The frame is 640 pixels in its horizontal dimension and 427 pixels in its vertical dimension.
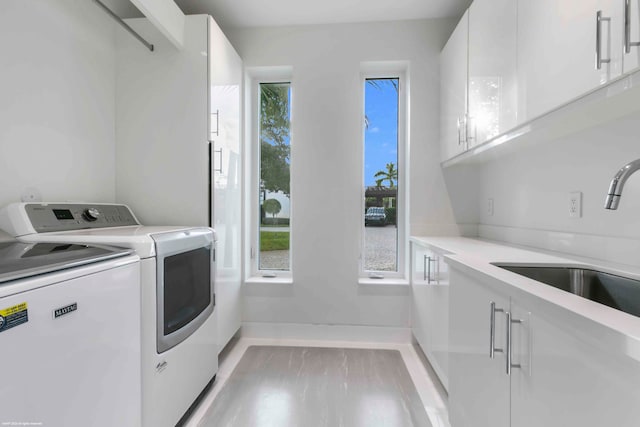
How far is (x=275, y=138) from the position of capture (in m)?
2.71

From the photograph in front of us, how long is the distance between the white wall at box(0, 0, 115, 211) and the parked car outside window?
6.13 feet

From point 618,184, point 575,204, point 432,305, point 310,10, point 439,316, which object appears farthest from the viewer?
point 310,10

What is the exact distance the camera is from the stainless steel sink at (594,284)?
100 cm

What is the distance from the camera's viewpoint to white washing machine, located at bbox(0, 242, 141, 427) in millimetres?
715

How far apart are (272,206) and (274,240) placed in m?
0.30

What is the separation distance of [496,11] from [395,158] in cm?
127

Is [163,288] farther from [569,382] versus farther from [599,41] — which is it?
[599,41]

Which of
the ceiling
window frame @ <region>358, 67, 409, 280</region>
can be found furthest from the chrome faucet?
the ceiling

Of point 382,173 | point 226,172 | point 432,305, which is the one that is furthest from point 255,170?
point 432,305

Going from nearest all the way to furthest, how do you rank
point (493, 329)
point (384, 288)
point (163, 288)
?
point (493, 329), point (163, 288), point (384, 288)

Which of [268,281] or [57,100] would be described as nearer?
[57,100]

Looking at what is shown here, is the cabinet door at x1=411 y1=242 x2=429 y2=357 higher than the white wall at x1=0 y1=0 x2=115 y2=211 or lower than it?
lower

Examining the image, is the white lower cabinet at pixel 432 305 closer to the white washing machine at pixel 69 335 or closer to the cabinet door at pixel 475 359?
the cabinet door at pixel 475 359

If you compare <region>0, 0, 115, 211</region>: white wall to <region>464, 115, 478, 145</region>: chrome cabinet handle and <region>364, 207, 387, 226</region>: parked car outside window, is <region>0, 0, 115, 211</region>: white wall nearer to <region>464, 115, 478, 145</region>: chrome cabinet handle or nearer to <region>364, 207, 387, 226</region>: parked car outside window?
<region>364, 207, 387, 226</region>: parked car outside window
